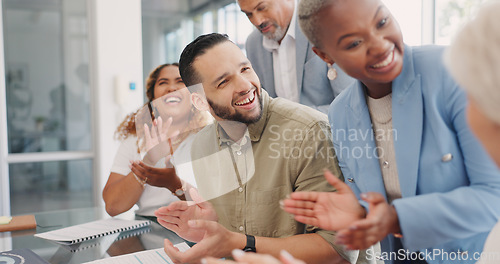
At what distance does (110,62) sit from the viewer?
331 centimetres

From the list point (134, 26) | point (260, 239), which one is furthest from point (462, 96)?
point (134, 26)

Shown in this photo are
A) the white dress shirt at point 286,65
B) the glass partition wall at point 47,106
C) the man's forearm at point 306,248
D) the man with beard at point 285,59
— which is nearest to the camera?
the man's forearm at point 306,248

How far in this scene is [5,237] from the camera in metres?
1.46

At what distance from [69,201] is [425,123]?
10.3 ft

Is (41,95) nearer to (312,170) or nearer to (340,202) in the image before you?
(312,170)

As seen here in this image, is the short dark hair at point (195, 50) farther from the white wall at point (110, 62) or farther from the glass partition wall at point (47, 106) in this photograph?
A: the glass partition wall at point (47, 106)

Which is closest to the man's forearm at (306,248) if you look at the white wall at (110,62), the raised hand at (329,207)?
the raised hand at (329,207)

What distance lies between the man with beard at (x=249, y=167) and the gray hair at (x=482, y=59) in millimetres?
452

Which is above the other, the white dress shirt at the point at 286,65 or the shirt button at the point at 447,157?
the white dress shirt at the point at 286,65

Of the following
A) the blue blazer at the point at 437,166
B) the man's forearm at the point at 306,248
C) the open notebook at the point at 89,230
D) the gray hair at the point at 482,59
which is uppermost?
the gray hair at the point at 482,59

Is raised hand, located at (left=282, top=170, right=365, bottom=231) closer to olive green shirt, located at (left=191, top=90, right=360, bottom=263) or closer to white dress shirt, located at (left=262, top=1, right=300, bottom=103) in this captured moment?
olive green shirt, located at (left=191, top=90, right=360, bottom=263)

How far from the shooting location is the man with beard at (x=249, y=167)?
1014mm

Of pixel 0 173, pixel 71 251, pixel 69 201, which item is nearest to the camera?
pixel 71 251

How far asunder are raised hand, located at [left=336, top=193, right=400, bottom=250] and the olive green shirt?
0.34m
